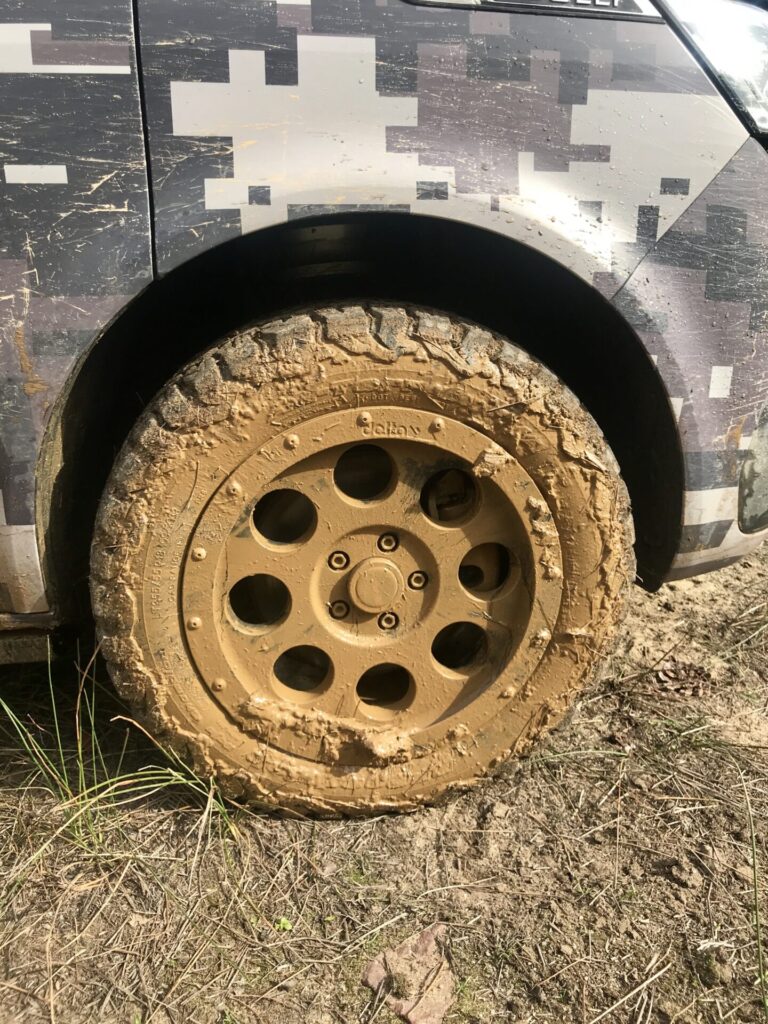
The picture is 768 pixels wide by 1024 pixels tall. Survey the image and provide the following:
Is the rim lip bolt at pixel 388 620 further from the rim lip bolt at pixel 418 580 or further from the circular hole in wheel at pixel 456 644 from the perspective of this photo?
the circular hole in wheel at pixel 456 644

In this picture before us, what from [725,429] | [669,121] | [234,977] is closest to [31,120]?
[669,121]

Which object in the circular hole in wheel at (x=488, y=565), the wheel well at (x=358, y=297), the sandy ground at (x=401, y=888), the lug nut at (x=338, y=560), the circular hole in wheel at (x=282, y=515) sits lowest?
the sandy ground at (x=401, y=888)

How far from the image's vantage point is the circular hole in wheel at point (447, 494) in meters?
1.81

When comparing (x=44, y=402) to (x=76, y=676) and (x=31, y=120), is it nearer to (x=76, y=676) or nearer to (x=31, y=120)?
(x=31, y=120)

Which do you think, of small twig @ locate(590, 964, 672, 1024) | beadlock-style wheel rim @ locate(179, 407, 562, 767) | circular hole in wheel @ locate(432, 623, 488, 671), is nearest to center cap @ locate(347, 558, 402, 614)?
beadlock-style wheel rim @ locate(179, 407, 562, 767)

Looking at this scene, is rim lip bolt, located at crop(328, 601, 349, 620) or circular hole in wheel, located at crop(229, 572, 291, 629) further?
circular hole in wheel, located at crop(229, 572, 291, 629)

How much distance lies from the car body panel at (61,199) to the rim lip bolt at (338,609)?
68 cm

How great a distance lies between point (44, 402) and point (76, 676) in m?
1.06

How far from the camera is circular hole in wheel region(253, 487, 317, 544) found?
71.4 inches

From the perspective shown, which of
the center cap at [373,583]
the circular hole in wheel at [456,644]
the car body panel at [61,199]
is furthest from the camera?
the circular hole in wheel at [456,644]

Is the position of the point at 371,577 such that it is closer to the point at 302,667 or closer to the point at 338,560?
the point at 338,560

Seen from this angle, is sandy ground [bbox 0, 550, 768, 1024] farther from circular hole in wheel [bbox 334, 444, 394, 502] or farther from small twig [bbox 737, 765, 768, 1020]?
circular hole in wheel [bbox 334, 444, 394, 502]

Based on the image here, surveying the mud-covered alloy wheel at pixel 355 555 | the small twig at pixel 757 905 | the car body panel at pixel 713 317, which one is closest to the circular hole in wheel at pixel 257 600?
the mud-covered alloy wheel at pixel 355 555

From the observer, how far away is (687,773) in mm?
1979
